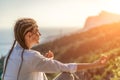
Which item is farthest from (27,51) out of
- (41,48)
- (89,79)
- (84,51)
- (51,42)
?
(51,42)

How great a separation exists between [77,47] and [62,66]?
44.3 ft

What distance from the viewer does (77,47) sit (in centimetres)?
1956

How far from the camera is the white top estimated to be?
239 inches

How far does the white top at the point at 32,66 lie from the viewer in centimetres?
607

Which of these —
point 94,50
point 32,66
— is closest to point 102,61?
Answer: point 32,66

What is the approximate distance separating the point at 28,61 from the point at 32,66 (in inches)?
2.8

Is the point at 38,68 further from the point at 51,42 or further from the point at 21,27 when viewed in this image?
the point at 51,42

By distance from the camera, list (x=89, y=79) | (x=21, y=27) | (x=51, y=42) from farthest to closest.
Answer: (x=51, y=42)
(x=89, y=79)
(x=21, y=27)

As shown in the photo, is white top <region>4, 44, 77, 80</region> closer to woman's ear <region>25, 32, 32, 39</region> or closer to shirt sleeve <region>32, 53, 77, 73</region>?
shirt sleeve <region>32, 53, 77, 73</region>

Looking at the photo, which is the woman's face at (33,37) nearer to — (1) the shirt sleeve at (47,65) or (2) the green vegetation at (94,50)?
(1) the shirt sleeve at (47,65)

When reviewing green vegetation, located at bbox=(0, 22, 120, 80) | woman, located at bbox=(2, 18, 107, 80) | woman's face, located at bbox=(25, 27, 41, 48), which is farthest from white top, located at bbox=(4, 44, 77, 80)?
green vegetation, located at bbox=(0, 22, 120, 80)

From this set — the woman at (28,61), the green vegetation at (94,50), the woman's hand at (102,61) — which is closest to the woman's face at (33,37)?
the woman at (28,61)

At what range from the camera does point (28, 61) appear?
613 cm

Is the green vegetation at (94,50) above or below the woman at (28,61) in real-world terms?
below
